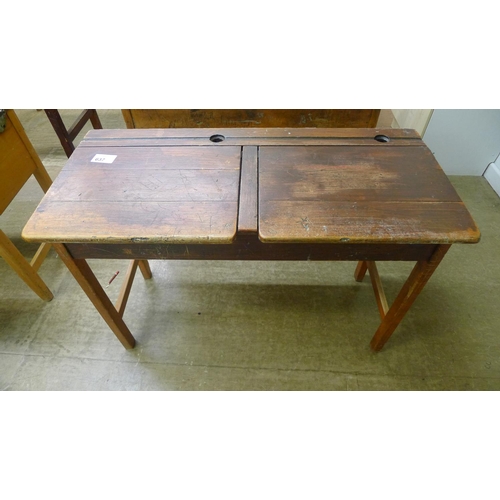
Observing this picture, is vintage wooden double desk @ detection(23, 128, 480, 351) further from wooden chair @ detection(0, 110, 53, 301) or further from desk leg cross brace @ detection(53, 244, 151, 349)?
wooden chair @ detection(0, 110, 53, 301)

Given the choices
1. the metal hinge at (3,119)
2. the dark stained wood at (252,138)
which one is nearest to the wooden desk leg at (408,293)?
the dark stained wood at (252,138)

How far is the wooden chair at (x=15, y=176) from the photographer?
158cm

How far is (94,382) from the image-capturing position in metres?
1.52

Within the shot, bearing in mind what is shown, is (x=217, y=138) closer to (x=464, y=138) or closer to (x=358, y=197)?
(x=358, y=197)

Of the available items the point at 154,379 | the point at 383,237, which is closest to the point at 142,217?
the point at 383,237

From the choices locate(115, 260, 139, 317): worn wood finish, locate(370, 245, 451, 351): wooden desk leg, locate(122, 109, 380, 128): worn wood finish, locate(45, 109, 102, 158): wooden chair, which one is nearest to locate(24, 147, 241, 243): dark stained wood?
locate(115, 260, 139, 317): worn wood finish

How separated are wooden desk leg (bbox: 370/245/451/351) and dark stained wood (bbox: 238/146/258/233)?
64 cm

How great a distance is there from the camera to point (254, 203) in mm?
1078

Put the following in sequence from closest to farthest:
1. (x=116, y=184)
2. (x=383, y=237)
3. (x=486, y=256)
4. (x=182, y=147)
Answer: (x=383, y=237)
(x=116, y=184)
(x=182, y=147)
(x=486, y=256)

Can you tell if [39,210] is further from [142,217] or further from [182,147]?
[182,147]

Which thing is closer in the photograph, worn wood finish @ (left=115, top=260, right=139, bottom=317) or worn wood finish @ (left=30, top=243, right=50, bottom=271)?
worn wood finish @ (left=115, top=260, right=139, bottom=317)

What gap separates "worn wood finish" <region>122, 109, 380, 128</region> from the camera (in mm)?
2273

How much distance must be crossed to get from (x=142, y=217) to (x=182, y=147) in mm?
428

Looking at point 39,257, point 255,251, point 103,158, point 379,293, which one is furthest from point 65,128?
point 379,293
